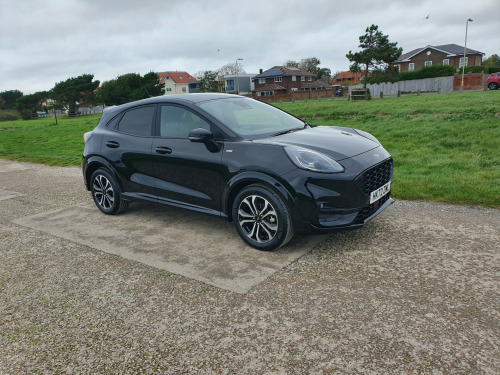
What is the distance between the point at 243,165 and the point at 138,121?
77.2 inches

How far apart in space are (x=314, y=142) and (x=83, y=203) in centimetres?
435

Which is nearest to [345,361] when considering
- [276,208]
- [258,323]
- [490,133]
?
[258,323]

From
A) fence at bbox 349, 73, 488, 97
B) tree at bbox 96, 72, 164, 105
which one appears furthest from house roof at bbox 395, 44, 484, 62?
tree at bbox 96, 72, 164, 105

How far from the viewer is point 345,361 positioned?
2.51 meters

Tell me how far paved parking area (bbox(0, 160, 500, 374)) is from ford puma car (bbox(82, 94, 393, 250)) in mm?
434

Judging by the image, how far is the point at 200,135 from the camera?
171 inches

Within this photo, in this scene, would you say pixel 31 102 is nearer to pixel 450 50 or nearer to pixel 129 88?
pixel 129 88

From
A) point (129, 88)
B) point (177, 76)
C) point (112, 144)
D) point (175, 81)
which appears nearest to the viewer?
point (112, 144)

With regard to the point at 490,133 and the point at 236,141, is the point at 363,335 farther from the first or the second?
the point at 490,133

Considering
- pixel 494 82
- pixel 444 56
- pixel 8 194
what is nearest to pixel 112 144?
pixel 8 194

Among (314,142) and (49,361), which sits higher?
(314,142)

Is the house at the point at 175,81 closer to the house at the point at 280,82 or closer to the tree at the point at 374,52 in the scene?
the house at the point at 280,82

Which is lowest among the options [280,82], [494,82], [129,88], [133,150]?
[133,150]

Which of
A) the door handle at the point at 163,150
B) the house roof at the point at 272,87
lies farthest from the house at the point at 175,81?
the door handle at the point at 163,150
